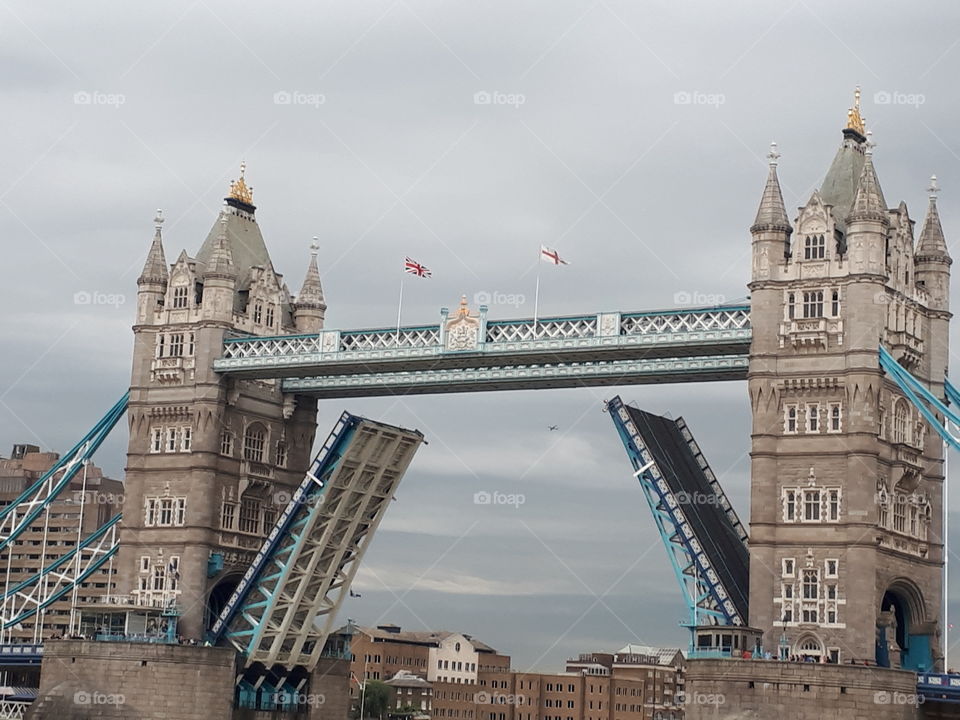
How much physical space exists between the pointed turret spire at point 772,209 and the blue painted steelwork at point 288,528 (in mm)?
17707

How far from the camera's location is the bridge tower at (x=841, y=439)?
2314 inches

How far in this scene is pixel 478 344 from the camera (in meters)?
66.8

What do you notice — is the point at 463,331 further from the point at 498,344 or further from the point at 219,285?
the point at 219,285

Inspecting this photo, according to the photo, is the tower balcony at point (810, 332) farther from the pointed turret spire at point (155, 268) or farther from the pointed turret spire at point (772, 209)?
the pointed turret spire at point (155, 268)

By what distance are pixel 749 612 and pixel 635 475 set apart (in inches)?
252

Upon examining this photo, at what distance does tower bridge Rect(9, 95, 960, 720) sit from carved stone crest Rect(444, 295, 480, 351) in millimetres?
128

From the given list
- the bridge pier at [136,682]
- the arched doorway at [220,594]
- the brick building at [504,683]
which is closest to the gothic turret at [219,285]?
the arched doorway at [220,594]

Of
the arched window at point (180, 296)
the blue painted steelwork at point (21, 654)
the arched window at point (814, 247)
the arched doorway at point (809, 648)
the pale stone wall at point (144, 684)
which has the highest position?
the arched window at point (180, 296)

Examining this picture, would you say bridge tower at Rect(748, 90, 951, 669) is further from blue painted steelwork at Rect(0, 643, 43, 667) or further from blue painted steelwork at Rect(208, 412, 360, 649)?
blue painted steelwork at Rect(0, 643, 43, 667)

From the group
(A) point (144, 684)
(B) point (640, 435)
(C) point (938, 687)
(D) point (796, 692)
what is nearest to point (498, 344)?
(B) point (640, 435)

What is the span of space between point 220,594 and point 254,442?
273 inches

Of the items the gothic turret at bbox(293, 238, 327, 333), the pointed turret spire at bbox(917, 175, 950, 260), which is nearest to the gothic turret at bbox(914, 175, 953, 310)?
the pointed turret spire at bbox(917, 175, 950, 260)

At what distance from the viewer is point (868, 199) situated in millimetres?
60375

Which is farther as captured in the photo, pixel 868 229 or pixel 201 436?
pixel 201 436
